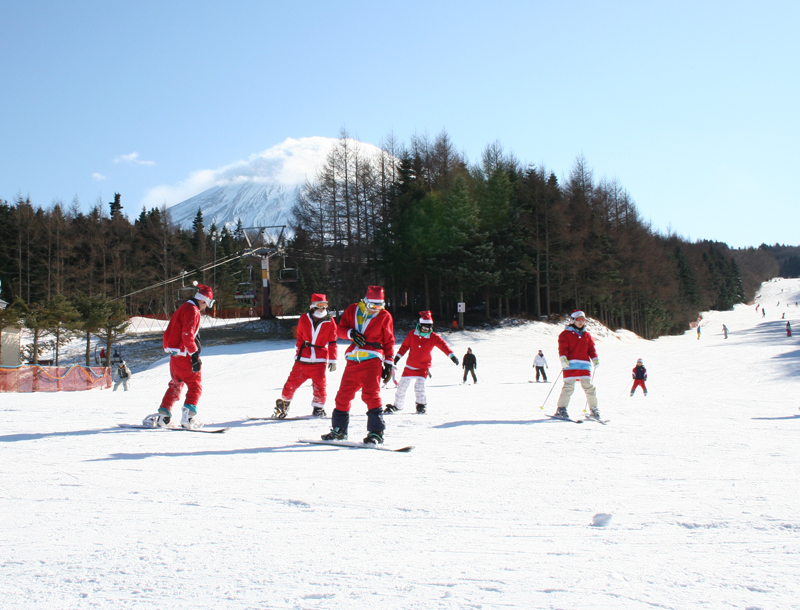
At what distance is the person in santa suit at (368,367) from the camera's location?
6.22 meters

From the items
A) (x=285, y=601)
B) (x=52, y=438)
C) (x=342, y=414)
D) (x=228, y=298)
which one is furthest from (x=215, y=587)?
(x=228, y=298)

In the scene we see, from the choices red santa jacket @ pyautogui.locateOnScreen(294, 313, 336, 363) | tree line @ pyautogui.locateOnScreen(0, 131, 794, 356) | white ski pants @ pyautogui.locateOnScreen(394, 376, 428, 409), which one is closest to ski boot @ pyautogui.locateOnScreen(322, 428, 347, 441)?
red santa jacket @ pyautogui.locateOnScreen(294, 313, 336, 363)

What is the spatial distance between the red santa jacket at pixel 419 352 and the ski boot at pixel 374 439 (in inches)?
134

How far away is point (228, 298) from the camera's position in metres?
64.2

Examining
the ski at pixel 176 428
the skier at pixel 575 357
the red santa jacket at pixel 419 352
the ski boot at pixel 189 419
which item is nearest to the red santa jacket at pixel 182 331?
the ski boot at pixel 189 419

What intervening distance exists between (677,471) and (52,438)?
21.0ft

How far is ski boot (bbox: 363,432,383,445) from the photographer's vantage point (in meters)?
6.02

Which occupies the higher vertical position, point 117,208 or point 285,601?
point 117,208

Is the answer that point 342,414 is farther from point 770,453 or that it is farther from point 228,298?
point 228,298

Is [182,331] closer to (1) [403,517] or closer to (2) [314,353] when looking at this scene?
(2) [314,353]

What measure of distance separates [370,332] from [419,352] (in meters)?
3.72

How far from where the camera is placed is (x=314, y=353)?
330 inches

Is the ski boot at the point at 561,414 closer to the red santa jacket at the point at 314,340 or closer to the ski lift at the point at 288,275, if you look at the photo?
the red santa jacket at the point at 314,340

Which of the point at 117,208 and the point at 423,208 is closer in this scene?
the point at 423,208
